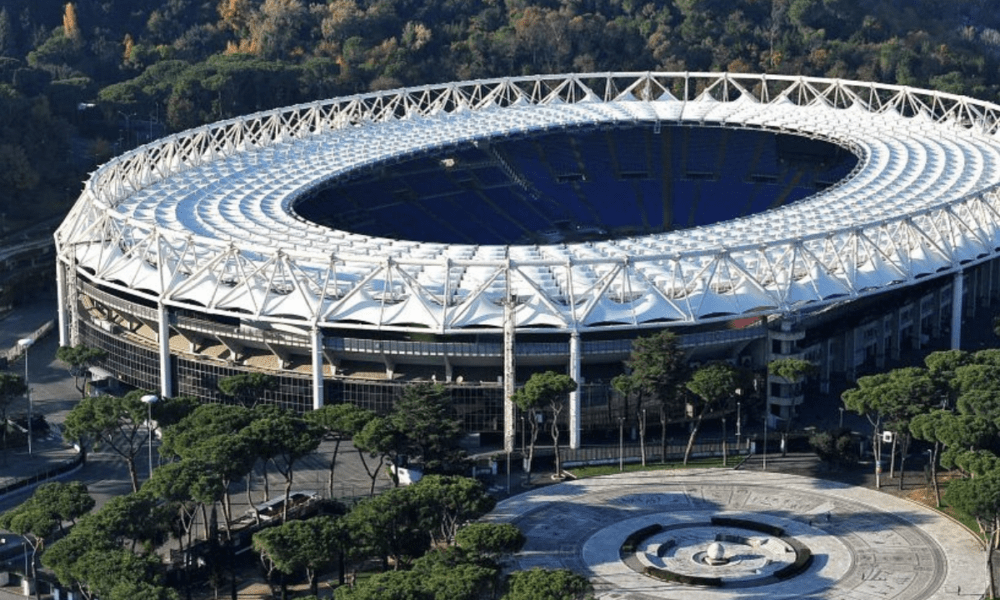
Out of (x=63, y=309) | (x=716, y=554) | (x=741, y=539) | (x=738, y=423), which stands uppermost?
(x=63, y=309)

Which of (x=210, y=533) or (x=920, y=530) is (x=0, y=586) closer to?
(x=210, y=533)

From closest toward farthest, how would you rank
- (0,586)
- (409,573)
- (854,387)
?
1. (409,573)
2. (0,586)
3. (854,387)

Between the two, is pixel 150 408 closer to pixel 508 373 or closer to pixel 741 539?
pixel 508 373

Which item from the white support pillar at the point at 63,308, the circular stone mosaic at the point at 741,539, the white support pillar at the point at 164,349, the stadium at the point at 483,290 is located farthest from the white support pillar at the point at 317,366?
the white support pillar at the point at 63,308

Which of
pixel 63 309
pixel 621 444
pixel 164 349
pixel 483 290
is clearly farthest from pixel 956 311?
pixel 63 309

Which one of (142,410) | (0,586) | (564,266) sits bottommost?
(0,586)

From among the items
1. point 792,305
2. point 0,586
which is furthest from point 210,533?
point 792,305

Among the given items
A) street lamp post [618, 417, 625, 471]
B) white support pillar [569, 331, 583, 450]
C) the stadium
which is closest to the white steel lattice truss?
the stadium
